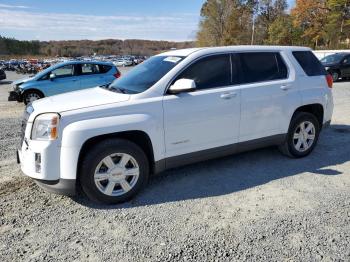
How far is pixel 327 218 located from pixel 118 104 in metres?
2.61

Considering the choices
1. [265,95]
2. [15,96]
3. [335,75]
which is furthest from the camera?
[335,75]

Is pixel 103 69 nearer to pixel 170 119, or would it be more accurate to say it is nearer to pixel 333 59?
pixel 170 119

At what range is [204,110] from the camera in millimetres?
4473

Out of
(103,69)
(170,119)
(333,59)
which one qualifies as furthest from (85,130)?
(333,59)

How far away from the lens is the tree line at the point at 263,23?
54509mm

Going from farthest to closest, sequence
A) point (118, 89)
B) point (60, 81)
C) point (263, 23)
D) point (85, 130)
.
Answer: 1. point (263, 23)
2. point (60, 81)
3. point (118, 89)
4. point (85, 130)

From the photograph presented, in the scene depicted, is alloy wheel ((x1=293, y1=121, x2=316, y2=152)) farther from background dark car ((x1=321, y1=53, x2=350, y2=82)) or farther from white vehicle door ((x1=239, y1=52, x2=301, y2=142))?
background dark car ((x1=321, y1=53, x2=350, y2=82))

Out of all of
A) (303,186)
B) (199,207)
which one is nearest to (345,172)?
(303,186)

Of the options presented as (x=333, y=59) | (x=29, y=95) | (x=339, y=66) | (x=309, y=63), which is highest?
(x=333, y=59)

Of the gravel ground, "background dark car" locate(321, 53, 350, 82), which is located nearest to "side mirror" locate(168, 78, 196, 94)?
the gravel ground

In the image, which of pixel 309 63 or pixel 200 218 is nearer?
pixel 200 218

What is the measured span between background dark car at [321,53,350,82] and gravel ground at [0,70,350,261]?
15.4m

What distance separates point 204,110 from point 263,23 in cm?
7193

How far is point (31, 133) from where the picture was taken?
3891 mm
